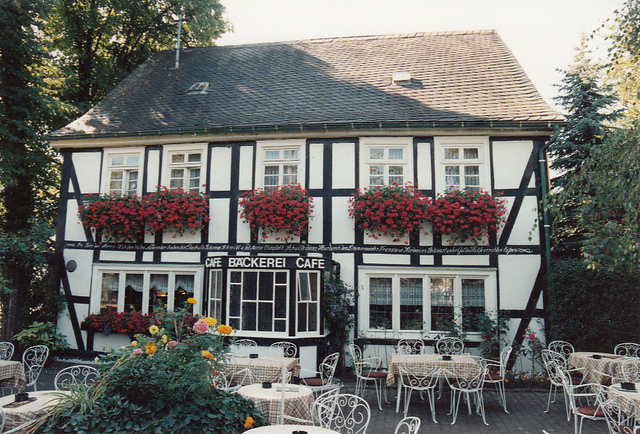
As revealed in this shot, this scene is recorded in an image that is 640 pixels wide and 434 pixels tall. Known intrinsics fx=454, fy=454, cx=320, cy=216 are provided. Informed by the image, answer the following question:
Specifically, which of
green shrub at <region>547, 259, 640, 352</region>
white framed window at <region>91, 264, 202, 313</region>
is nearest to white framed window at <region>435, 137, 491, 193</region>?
green shrub at <region>547, 259, 640, 352</region>

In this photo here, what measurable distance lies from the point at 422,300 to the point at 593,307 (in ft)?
10.6

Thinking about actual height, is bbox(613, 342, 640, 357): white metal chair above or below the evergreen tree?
below

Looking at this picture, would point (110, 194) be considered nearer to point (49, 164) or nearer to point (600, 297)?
point (49, 164)

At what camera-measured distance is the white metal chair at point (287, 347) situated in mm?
8812

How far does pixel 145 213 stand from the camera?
34.4 feet

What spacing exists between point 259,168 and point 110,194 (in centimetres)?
392

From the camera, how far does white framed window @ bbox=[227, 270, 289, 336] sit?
9125 millimetres

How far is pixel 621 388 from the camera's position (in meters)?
5.52

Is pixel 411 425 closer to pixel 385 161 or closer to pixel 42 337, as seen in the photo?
pixel 385 161

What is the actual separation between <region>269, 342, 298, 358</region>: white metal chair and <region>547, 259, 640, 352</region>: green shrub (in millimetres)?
Result: 5140

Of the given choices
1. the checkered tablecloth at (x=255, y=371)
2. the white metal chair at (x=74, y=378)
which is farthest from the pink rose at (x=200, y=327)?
the checkered tablecloth at (x=255, y=371)

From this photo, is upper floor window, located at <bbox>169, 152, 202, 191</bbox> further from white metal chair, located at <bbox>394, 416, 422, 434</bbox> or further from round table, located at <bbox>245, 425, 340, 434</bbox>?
round table, located at <bbox>245, 425, 340, 434</bbox>

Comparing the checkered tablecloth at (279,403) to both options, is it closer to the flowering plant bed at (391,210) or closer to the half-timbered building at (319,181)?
the half-timbered building at (319,181)

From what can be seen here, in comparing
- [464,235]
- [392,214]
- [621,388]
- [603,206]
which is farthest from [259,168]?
[621,388]
